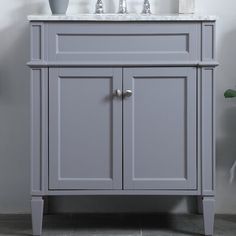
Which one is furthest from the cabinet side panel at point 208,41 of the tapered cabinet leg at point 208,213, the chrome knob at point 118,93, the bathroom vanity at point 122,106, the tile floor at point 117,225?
the tile floor at point 117,225

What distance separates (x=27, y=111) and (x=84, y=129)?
52cm

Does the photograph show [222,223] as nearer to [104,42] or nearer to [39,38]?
[104,42]

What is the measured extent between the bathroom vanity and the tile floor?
19 cm

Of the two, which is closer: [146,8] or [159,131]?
[159,131]

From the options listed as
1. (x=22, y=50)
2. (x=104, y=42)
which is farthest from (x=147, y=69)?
(x=22, y=50)

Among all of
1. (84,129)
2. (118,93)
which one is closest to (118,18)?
(118,93)

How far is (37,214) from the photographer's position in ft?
7.97

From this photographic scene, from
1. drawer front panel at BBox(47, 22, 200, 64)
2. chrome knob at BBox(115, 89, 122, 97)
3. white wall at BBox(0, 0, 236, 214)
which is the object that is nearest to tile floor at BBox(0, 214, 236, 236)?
white wall at BBox(0, 0, 236, 214)

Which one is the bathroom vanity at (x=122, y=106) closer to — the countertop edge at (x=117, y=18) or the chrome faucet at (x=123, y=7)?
the countertop edge at (x=117, y=18)

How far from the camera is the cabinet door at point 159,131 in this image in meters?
2.39

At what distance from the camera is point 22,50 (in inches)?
111

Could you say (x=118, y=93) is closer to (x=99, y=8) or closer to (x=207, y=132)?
(x=207, y=132)

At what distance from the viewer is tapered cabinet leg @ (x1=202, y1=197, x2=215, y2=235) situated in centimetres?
241

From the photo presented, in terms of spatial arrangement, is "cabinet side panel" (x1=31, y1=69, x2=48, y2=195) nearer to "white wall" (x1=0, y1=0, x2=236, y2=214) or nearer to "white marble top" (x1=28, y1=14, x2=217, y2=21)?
"white marble top" (x1=28, y1=14, x2=217, y2=21)
